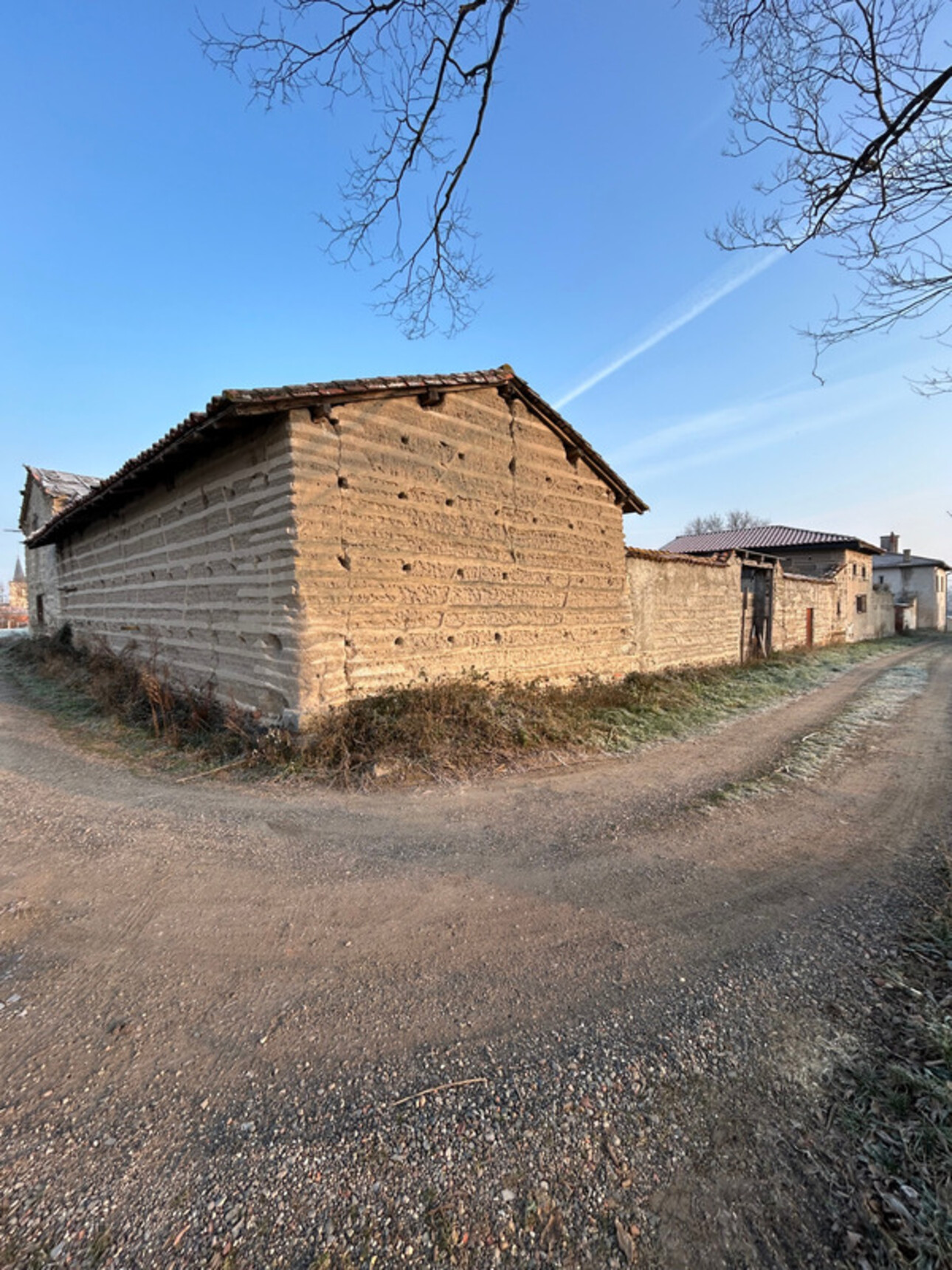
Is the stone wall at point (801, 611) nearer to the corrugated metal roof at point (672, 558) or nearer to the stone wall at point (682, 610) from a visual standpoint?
the stone wall at point (682, 610)

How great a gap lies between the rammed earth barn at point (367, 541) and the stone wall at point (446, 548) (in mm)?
26

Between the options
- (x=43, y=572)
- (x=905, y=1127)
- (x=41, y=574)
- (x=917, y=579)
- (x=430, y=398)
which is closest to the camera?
(x=905, y=1127)

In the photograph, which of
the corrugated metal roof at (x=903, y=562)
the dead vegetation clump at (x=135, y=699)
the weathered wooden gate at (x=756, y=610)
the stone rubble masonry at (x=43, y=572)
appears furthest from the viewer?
the corrugated metal roof at (x=903, y=562)

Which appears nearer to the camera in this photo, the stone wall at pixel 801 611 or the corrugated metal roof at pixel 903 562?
the stone wall at pixel 801 611

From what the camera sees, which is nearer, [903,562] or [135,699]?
[135,699]

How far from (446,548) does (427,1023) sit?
6.01 m

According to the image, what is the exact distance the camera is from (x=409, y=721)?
19.8 ft

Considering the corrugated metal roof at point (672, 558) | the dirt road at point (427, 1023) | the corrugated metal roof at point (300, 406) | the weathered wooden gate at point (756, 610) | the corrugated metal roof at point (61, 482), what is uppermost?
the corrugated metal roof at point (61, 482)

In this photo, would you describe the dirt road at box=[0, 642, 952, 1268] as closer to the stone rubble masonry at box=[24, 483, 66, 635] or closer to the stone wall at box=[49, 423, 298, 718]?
the stone wall at box=[49, 423, 298, 718]

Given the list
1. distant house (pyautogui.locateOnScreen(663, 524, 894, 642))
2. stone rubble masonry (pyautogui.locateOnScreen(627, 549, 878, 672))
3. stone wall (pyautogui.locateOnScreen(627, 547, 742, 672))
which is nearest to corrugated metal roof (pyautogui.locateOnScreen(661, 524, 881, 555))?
distant house (pyautogui.locateOnScreen(663, 524, 894, 642))

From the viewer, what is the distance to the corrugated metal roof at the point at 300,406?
18.5 feet

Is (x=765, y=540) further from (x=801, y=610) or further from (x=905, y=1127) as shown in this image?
(x=905, y=1127)

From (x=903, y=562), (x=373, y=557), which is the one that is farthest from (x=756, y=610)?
(x=903, y=562)

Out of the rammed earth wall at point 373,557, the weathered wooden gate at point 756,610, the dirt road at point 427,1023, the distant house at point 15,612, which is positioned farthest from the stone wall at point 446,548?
the distant house at point 15,612
